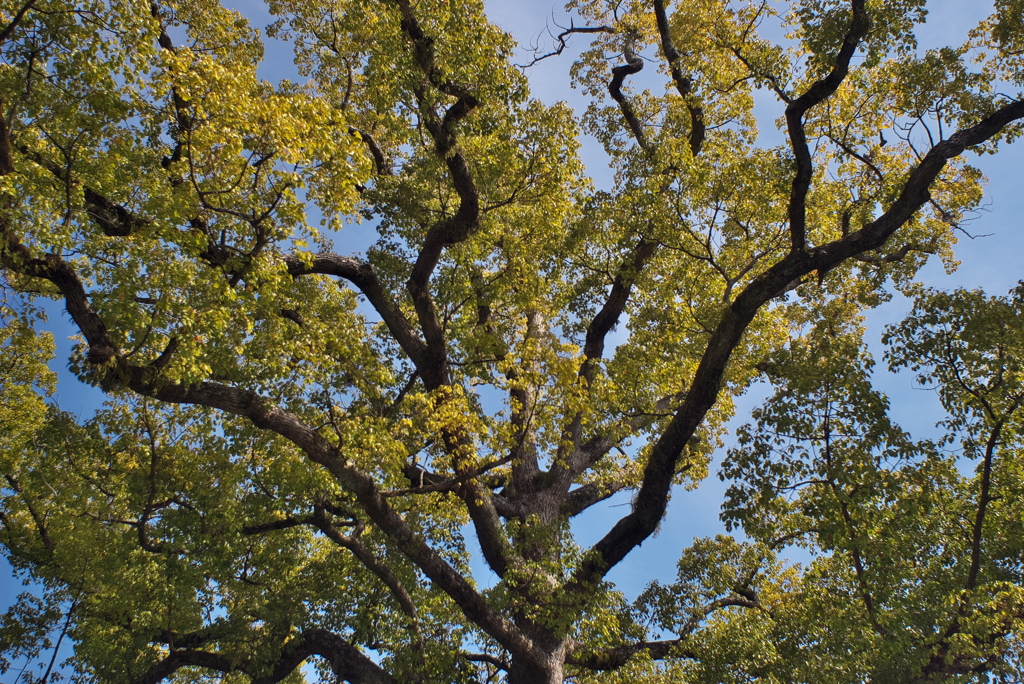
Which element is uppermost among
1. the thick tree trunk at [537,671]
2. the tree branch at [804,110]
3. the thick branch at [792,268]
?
the tree branch at [804,110]

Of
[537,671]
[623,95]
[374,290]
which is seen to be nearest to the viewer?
[537,671]

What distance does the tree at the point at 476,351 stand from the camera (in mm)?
7754

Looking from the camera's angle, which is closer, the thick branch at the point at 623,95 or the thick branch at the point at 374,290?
the thick branch at the point at 374,290

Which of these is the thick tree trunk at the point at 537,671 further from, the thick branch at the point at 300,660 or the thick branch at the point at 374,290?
the thick branch at the point at 374,290

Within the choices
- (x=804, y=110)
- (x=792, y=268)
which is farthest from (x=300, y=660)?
(x=804, y=110)

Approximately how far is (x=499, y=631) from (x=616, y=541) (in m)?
2.05

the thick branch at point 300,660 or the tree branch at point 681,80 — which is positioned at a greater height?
the tree branch at point 681,80

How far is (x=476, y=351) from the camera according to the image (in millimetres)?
12086

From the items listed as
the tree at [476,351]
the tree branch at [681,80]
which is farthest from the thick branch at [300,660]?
the tree branch at [681,80]

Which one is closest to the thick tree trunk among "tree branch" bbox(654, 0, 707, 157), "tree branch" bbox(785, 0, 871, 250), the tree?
the tree

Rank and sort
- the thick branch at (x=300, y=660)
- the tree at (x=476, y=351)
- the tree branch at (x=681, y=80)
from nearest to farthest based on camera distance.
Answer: the tree at (x=476, y=351)
the thick branch at (x=300, y=660)
the tree branch at (x=681, y=80)

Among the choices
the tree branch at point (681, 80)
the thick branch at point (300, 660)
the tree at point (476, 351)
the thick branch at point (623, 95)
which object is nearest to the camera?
the tree at point (476, 351)

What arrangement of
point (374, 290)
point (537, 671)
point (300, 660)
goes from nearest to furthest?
point (537, 671), point (374, 290), point (300, 660)

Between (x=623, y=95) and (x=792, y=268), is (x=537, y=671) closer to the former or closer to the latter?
(x=792, y=268)
